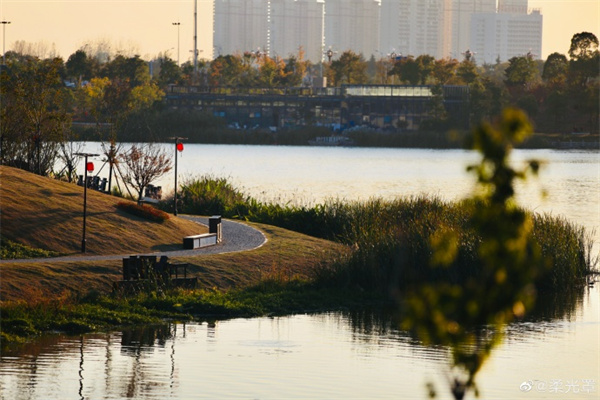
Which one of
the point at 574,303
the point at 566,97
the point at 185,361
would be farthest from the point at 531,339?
the point at 566,97

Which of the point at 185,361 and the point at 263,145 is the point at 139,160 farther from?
the point at 263,145

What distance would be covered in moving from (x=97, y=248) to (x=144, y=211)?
557cm

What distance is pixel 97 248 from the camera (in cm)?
4181

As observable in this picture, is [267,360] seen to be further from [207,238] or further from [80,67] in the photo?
[80,67]

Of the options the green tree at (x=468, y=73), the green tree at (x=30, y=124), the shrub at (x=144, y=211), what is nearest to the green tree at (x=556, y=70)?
the green tree at (x=468, y=73)

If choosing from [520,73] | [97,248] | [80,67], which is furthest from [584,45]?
[97,248]

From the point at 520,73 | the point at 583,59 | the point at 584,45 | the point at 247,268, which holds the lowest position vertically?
the point at 247,268

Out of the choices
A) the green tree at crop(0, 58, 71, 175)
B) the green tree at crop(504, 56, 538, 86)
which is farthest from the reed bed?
the green tree at crop(504, 56, 538, 86)

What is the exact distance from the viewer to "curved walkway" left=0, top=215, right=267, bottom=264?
3944 centimetres

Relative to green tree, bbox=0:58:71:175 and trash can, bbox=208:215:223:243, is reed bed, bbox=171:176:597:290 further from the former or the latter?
green tree, bbox=0:58:71:175

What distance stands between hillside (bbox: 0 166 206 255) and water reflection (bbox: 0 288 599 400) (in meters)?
8.13

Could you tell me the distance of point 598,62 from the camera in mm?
179000

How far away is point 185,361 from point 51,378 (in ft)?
13.7

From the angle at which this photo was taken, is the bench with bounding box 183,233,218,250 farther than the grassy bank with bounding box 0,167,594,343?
Yes
